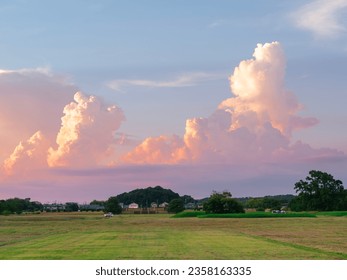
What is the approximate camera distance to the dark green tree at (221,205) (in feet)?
489

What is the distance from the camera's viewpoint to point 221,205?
14962cm

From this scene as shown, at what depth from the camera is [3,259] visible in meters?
32.8

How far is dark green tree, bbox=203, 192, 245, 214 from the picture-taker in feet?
489
